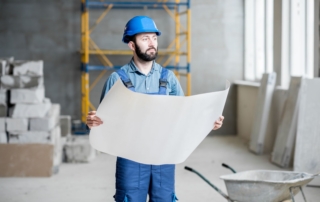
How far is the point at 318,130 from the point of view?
22.4 ft

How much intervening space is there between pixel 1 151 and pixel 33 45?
4.63 meters

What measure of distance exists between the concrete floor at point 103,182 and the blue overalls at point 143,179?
2.70 m

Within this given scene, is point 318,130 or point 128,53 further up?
point 128,53

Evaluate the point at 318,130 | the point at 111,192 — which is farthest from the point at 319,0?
the point at 111,192

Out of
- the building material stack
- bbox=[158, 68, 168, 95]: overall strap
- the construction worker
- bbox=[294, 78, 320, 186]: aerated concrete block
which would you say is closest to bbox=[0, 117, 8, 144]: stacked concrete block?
the building material stack

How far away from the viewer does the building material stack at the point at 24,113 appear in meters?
7.71

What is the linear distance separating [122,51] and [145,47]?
781 cm

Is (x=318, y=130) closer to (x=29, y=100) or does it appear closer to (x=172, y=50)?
(x=29, y=100)

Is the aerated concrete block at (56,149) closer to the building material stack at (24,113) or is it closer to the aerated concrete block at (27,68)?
the building material stack at (24,113)

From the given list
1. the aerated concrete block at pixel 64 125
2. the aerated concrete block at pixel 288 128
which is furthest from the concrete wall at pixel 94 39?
the aerated concrete block at pixel 288 128

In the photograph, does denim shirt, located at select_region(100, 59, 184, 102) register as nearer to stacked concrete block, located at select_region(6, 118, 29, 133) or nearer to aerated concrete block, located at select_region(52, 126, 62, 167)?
stacked concrete block, located at select_region(6, 118, 29, 133)

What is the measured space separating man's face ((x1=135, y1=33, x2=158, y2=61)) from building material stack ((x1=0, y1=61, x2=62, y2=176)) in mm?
4511

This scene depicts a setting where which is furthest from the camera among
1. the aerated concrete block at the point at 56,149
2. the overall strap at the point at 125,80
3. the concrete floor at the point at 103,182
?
the aerated concrete block at the point at 56,149

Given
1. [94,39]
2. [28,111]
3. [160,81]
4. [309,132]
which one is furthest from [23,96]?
[160,81]
